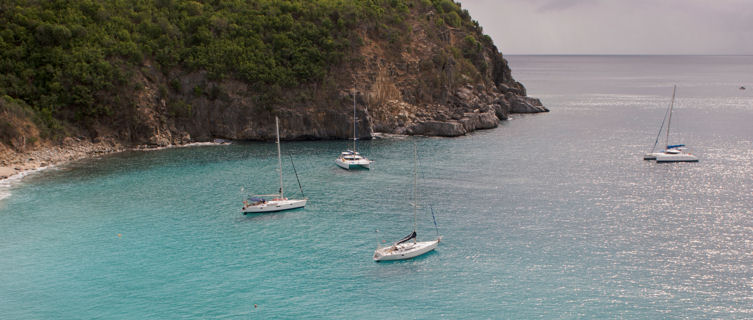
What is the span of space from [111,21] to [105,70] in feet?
44.9

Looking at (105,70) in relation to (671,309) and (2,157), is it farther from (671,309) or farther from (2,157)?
(671,309)

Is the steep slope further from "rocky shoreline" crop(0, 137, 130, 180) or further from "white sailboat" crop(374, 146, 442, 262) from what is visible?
"white sailboat" crop(374, 146, 442, 262)

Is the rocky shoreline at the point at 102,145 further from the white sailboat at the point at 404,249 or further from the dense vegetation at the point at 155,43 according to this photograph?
the white sailboat at the point at 404,249

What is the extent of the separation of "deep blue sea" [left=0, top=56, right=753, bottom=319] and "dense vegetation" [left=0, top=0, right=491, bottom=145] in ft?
47.4

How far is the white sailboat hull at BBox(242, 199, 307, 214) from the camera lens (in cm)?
5725

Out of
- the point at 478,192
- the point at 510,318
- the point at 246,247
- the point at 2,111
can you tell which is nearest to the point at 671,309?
the point at 510,318

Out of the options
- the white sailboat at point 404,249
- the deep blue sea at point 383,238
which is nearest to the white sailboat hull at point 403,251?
the white sailboat at point 404,249

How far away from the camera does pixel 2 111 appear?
75062 mm

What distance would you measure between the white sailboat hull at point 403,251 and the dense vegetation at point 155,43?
60.3 m

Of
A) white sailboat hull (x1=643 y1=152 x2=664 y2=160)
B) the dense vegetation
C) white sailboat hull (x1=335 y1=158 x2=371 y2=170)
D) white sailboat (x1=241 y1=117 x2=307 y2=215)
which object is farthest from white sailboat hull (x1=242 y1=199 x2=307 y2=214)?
white sailboat hull (x1=643 y1=152 x2=664 y2=160)

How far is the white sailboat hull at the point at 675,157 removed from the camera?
263 feet

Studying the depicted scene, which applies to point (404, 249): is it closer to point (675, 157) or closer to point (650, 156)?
point (650, 156)

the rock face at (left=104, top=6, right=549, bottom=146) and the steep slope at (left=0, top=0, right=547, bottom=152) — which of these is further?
the rock face at (left=104, top=6, right=549, bottom=146)

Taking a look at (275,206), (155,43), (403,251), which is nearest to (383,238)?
(403,251)
